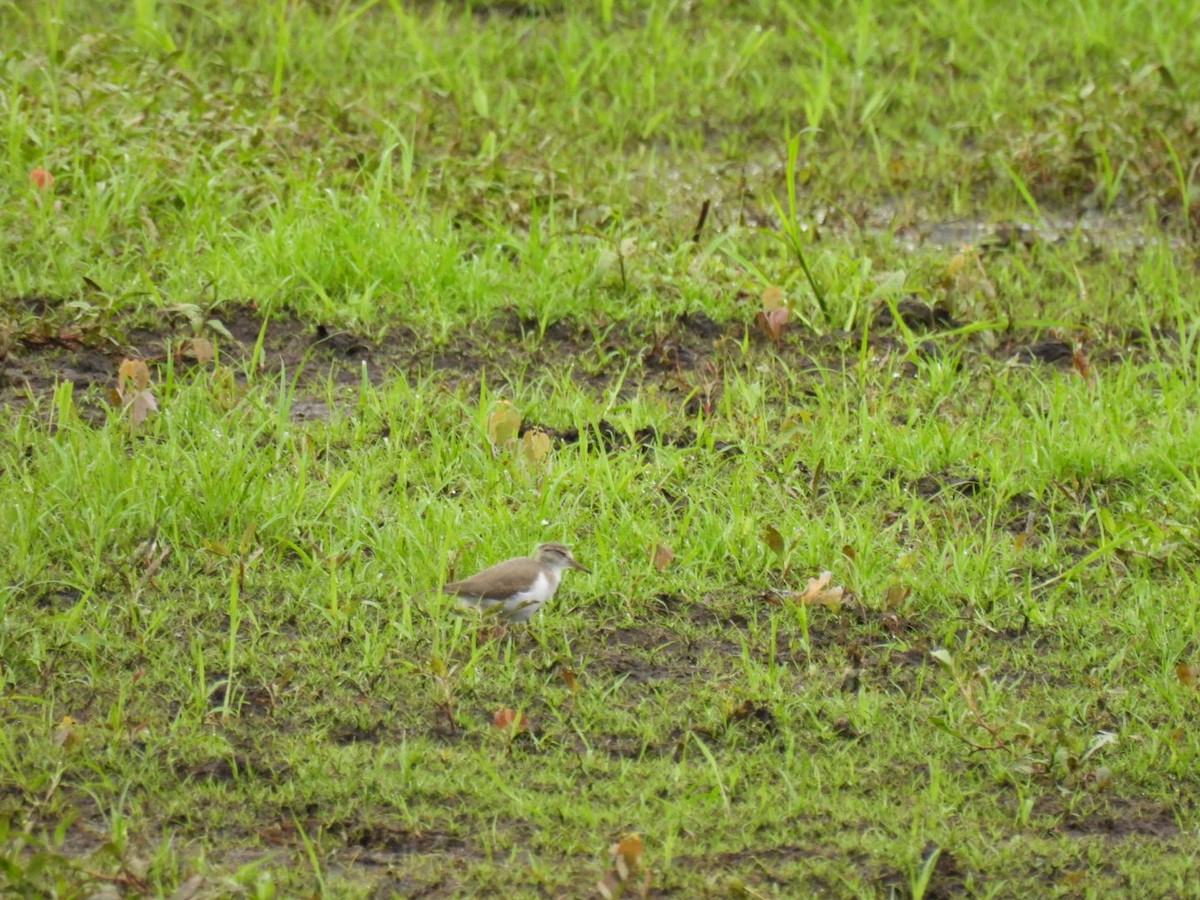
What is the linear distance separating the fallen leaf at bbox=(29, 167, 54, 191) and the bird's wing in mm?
2652

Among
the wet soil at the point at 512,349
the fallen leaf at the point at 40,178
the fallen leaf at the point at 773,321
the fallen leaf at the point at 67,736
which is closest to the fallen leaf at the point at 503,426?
the wet soil at the point at 512,349

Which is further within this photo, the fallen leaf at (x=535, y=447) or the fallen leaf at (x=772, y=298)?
the fallen leaf at (x=772, y=298)

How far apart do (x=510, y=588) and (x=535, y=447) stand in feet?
2.69

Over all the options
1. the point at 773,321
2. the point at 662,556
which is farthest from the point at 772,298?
the point at 662,556

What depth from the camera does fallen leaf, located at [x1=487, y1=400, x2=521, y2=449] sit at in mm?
4453

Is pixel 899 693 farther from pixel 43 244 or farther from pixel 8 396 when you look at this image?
pixel 43 244

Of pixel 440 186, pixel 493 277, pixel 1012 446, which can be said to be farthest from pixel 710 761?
pixel 440 186

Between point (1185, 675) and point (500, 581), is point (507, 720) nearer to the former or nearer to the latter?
point (500, 581)

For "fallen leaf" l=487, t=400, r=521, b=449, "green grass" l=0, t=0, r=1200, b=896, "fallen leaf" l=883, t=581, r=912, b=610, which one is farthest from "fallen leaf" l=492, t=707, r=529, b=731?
"fallen leaf" l=487, t=400, r=521, b=449

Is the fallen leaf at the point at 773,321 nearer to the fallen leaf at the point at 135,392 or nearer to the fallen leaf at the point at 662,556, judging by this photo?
the fallen leaf at the point at 662,556

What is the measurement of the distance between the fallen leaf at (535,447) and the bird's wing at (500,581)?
2.39 feet

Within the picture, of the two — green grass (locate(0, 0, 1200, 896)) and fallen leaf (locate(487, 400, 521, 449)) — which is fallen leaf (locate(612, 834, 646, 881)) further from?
fallen leaf (locate(487, 400, 521, 449))

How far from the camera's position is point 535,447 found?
173 inches

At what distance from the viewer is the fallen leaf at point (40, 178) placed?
5.39 metres
